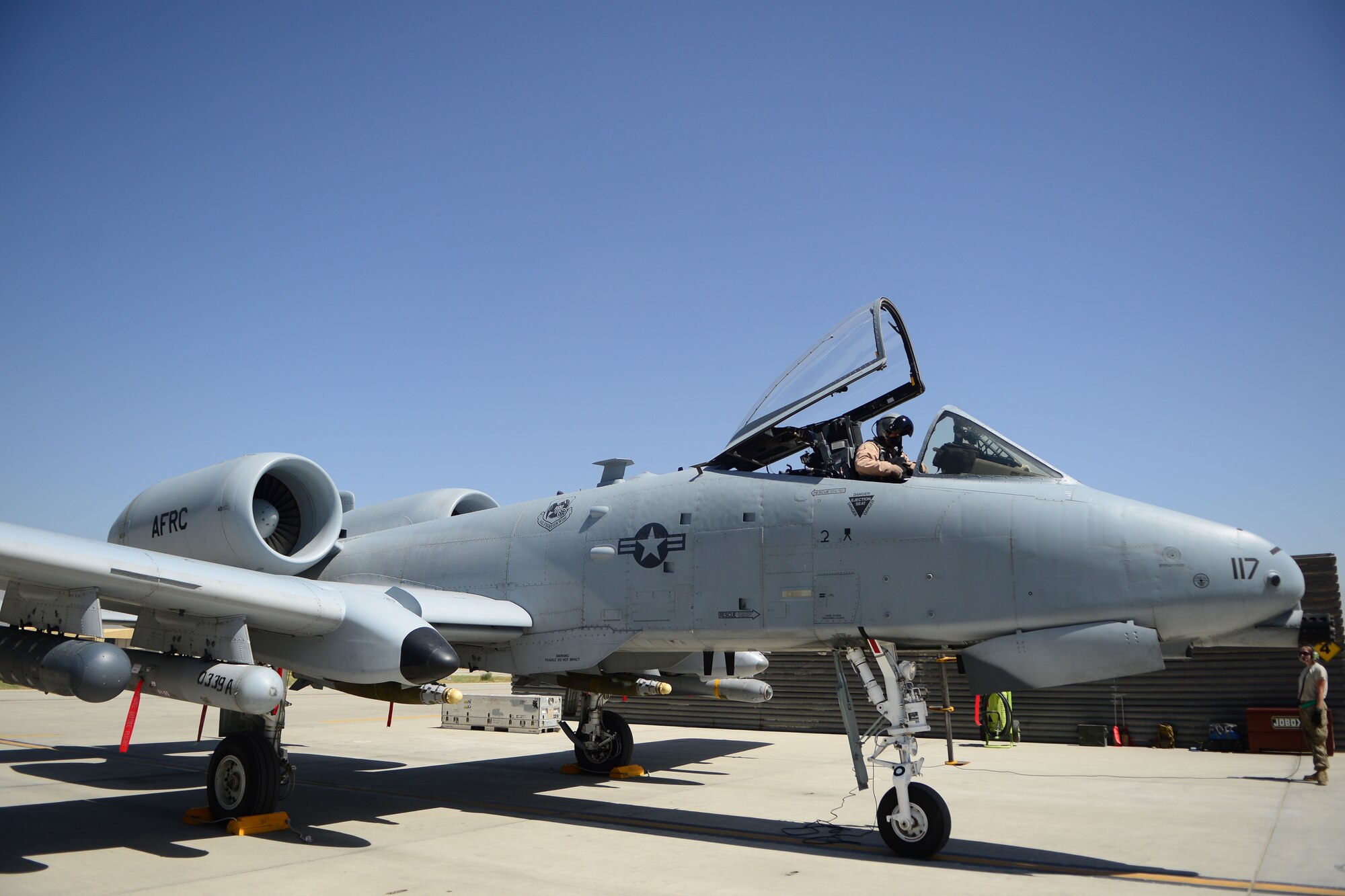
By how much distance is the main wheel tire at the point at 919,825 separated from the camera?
22.9ft

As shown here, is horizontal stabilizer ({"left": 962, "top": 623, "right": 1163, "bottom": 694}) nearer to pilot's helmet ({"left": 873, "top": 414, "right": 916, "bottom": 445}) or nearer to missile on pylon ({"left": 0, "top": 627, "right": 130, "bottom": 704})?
pilot's helmet ({"left": 873, "top": 414, "right": 916, "bottom": 445})

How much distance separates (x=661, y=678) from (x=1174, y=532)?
7.58 metres

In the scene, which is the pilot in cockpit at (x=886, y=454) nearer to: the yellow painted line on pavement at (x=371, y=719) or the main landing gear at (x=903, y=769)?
the main landing gear at (x=903, y=769)

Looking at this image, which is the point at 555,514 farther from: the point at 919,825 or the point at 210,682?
the point at 919,825

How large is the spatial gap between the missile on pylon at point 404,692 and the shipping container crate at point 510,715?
32.5 feet

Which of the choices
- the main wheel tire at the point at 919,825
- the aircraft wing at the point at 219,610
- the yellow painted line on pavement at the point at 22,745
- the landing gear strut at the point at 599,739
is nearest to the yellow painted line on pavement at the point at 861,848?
the main wheel tire at the point at 919,825

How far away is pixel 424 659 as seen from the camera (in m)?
7.52

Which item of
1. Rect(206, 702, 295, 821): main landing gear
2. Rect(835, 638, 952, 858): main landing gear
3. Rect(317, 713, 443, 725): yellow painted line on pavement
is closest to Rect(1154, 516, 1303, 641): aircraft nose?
Rect(835, 638, 952, 858): main landing gear

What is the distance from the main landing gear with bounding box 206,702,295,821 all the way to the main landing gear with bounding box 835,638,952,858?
5.08 metres

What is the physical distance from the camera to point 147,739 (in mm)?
16188

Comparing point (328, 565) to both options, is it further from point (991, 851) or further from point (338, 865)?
point (991, 851)

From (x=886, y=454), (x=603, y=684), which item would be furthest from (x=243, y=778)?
(x=886, y=454)

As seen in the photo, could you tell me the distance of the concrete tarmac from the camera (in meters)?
6.36

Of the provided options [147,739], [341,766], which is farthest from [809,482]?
[147,739]
